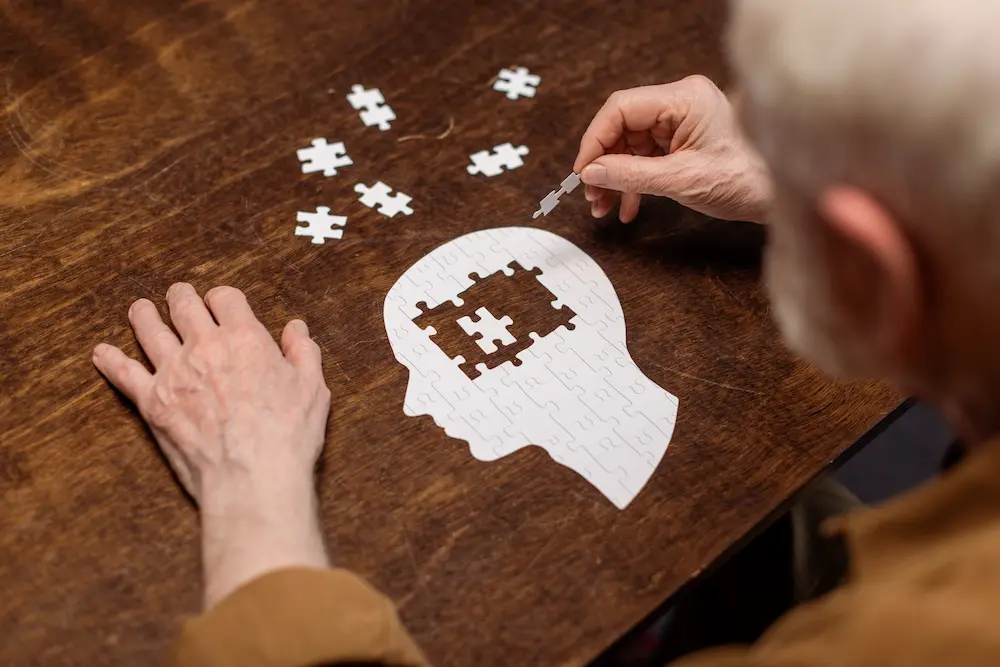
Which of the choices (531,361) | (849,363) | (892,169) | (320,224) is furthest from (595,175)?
(892,169)

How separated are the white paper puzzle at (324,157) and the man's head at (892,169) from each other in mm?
822

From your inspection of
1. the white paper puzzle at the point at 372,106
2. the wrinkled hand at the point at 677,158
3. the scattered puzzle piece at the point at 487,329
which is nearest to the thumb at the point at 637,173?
the wrinkled hand at the point at 677,158

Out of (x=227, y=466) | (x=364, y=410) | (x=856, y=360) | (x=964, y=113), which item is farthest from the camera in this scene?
(x=364, y=410)

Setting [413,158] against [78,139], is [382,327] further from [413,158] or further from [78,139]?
[78,139]

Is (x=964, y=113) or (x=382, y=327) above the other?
(x=964, y=113)

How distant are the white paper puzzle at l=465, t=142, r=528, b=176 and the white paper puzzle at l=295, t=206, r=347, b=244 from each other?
24cm

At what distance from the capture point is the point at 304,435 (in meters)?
1.12

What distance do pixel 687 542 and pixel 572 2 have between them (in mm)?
1158

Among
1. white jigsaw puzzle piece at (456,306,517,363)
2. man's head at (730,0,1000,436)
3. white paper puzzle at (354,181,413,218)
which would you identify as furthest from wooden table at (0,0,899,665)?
man's head at (730,0,1000,436)

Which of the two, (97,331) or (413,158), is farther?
(413,158)

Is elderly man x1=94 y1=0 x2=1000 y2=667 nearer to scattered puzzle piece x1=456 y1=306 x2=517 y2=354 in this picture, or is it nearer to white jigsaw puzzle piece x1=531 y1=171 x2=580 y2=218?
scattered puzzle piece x1=456 y1=306 x2=517 y2=354

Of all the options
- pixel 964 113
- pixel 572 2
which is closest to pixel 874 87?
pixel 964 113

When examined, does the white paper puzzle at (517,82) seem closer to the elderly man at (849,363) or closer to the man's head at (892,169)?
the elderly man at (849,363)

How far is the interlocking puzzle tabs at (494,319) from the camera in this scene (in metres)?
1.26
